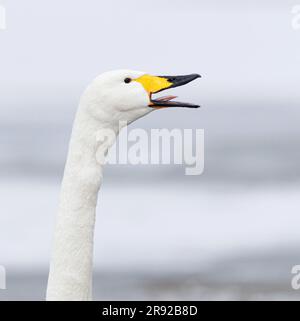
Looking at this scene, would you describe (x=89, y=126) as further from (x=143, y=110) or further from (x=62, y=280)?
(x=62, y=280)

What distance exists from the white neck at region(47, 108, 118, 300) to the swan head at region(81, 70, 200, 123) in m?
0.07

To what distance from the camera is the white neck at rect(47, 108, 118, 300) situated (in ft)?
8.89

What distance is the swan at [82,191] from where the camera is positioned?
106 inches

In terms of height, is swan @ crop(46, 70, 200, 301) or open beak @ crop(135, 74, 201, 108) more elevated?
open beak @ crop(135, 74, 201, 108)

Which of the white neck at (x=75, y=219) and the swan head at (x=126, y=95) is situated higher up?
the swan head at (x=126, y=95)

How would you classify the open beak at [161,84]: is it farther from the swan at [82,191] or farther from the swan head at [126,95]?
the swan at [82,191]

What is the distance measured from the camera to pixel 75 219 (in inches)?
108

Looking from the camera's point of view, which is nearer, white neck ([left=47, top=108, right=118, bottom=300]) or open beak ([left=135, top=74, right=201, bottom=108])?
white neck ([left=47, top=108, right=118, bottom=300])

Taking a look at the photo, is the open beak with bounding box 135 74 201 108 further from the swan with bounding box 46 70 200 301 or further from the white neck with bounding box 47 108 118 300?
the white neck with bounding box 47 108 118 300

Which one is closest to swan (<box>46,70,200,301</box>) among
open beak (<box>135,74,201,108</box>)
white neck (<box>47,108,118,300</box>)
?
white neck (<box>47,108,118,300</box>)

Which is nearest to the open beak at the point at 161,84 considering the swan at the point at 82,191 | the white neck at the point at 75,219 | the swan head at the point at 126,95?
the swan head at the point at 126,95

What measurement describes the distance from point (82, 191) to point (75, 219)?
0.43 feet
